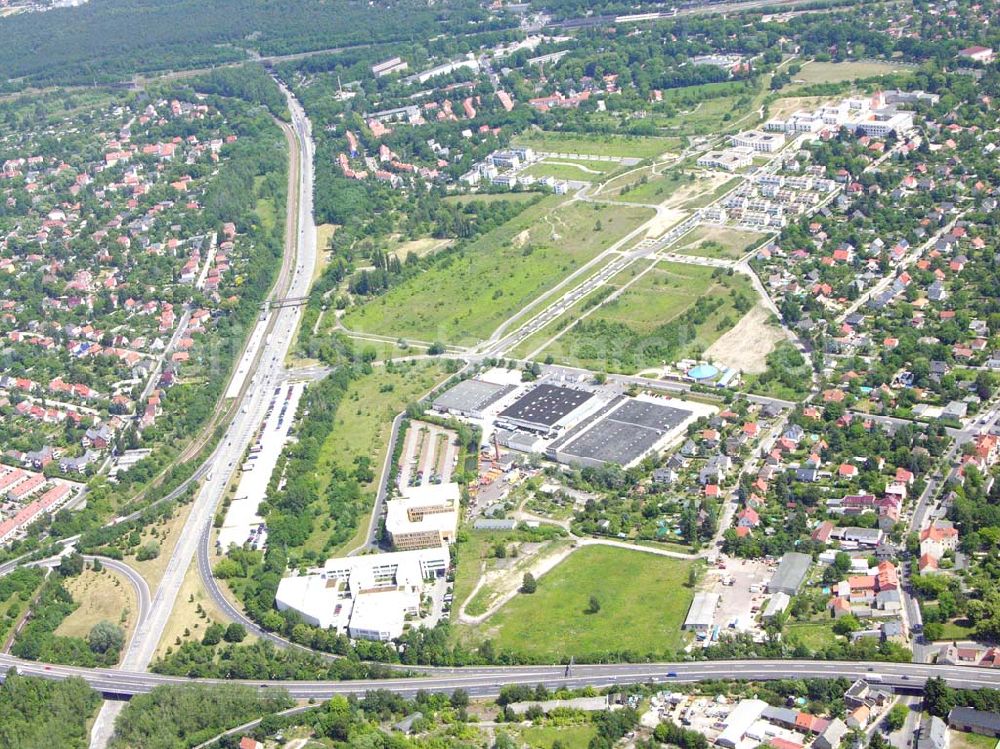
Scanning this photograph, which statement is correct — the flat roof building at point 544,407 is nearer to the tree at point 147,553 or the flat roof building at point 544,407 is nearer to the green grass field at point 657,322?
the green grass field at point 657,322

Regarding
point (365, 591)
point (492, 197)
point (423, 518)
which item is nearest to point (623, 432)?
point (423, 518)

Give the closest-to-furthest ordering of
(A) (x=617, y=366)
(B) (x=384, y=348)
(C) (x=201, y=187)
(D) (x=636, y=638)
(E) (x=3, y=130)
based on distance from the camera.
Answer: (D) (x=636, y=638), (A) (x=617, y=366), (B) (x=384, y=348), (C) (x=201, y=187), (E) (x=3, y=130)

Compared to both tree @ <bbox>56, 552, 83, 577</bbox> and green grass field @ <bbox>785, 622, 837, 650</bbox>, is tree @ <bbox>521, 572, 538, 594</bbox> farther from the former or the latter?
tree @ <bbox>56, 552, 83, 577</bbox>

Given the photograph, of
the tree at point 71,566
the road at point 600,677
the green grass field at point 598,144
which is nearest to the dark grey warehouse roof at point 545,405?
the road at point 600,677

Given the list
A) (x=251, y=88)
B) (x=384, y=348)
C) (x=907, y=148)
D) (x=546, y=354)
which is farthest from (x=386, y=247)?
(x=251, y=88)

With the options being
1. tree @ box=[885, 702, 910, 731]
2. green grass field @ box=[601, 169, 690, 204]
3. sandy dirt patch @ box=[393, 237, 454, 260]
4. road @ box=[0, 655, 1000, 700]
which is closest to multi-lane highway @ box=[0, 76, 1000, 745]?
road @ box=[0, 655, 1000, 700]

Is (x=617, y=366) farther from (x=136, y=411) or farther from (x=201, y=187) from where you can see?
(x=201, y=187)
